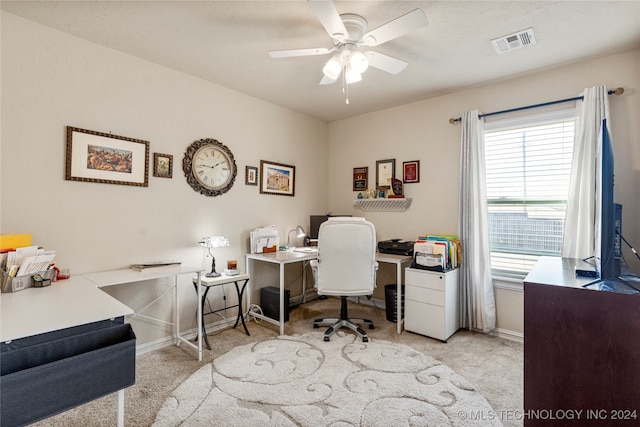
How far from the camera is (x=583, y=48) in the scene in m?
2.42

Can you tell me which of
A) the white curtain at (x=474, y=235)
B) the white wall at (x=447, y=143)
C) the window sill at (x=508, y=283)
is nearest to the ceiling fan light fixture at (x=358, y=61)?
the white curtain at (x=474, y=235)

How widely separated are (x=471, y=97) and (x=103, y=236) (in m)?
3.74

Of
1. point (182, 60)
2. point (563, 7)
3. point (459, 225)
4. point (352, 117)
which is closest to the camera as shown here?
point (563, 7)

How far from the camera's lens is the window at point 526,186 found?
277 cm

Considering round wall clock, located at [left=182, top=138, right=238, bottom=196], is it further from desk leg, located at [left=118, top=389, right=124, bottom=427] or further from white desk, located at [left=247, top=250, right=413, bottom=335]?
desk leg, located at [left=118, top=389, right=124, bottom=427]

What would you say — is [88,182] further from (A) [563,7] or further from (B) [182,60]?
(A) [563,7]

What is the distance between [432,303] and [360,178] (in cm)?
193

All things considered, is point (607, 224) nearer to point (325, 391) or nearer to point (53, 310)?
point (325, 391)

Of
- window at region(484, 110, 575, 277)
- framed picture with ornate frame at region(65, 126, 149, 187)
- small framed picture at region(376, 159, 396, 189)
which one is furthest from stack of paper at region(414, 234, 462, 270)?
framed picture with ornate frame at region(65, 126, 149, 187)

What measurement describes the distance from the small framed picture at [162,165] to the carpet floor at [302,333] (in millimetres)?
1574

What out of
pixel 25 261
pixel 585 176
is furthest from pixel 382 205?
pixel 25 261

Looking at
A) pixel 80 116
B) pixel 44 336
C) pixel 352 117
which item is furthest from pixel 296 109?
pixel 44 336

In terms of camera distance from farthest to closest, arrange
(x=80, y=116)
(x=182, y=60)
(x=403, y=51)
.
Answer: (x=182, y=60), (x=403, y=51), (x=80, y=116)

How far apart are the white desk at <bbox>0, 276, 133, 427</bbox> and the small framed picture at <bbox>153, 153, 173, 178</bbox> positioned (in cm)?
120
